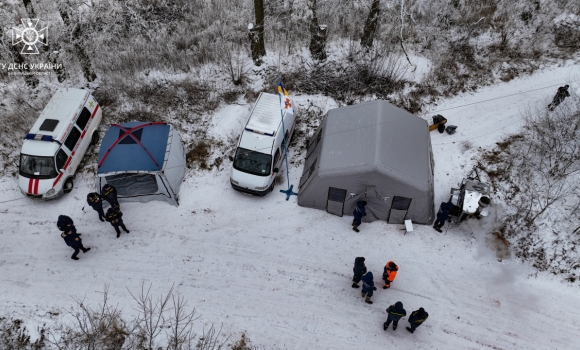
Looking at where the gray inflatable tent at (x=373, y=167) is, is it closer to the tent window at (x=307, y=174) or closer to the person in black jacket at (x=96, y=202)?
the tent window at (x=307, y=174)

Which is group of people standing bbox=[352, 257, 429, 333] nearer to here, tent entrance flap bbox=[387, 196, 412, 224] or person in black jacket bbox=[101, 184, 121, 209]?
tent entrance flap bbox=[387, 196, 412, 224]

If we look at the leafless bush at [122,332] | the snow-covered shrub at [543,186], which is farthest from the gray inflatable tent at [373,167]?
the leafless bush at [122,332]

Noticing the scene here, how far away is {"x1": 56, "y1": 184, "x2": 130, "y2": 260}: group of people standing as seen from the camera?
385 inches

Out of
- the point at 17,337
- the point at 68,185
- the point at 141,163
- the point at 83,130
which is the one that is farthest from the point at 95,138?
the point at 17,337

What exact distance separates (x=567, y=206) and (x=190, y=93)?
14.2 m

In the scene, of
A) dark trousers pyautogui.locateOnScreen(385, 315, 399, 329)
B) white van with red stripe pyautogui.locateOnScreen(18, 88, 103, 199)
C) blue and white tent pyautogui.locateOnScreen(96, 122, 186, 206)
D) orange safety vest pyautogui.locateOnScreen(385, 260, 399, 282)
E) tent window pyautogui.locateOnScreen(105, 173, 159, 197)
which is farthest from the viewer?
tent window pyautogui.locateOnScreen(105, 173, 159, 197)

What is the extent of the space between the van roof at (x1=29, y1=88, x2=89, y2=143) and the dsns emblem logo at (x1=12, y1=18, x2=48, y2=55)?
11.9 feet

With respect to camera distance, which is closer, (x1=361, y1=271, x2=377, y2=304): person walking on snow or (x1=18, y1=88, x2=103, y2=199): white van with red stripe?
(x1=361, y1=271, x2=377, y2=304): person walking on snow

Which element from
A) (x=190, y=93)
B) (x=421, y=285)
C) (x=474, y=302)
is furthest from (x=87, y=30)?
(x=474, y=302)

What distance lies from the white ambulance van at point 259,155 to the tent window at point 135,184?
272 cm

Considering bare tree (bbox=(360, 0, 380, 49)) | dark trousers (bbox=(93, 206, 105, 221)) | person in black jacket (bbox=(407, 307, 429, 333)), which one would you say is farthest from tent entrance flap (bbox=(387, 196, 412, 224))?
dark trousers (bbox=(93, 206, 105, 221))

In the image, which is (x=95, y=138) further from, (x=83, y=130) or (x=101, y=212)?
(x=101, y=212)

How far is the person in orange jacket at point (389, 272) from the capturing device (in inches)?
356

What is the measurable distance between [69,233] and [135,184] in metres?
2.63
